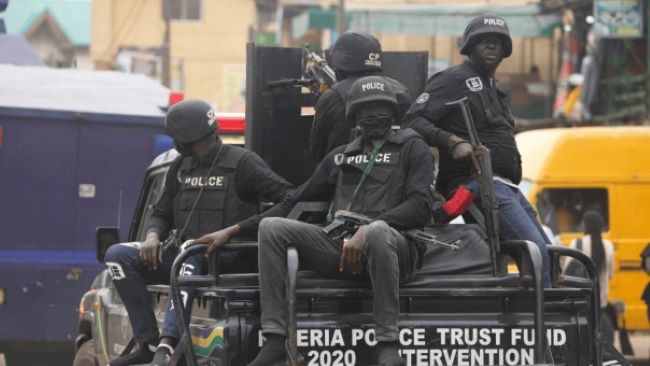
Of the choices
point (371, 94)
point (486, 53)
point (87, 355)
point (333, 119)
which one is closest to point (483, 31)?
point (486, 53)

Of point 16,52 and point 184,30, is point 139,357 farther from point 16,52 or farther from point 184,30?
point 184,30

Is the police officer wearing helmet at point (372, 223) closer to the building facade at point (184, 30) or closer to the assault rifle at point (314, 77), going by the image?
the assault rifle at point (314, 77)

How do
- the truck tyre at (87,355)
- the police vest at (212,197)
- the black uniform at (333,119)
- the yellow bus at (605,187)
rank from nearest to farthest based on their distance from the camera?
1. the police vest at (212,197)
2. the black uniform at (333,119)
3. the truck tyre at (87,355)
4. the yellow bus at (605,187)

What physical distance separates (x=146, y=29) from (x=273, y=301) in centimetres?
5275

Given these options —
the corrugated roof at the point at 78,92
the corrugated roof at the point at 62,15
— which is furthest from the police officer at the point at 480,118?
the corrugated roof at the point at 62,15

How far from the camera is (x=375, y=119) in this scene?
6824 millimetres

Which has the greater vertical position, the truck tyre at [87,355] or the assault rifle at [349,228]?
the assault rifle at [349,228]

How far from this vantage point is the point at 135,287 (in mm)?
7758

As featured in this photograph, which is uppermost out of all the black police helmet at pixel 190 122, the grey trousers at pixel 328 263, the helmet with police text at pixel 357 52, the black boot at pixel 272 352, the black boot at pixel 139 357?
the helmet with police text at pixel 357 52

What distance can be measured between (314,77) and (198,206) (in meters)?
1.70

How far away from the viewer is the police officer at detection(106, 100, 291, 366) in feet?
25.0

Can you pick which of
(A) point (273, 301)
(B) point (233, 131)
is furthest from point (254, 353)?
(B) point (233, 131)

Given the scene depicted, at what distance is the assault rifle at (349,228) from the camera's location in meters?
6.64

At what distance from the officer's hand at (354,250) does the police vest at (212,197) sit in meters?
1.31
